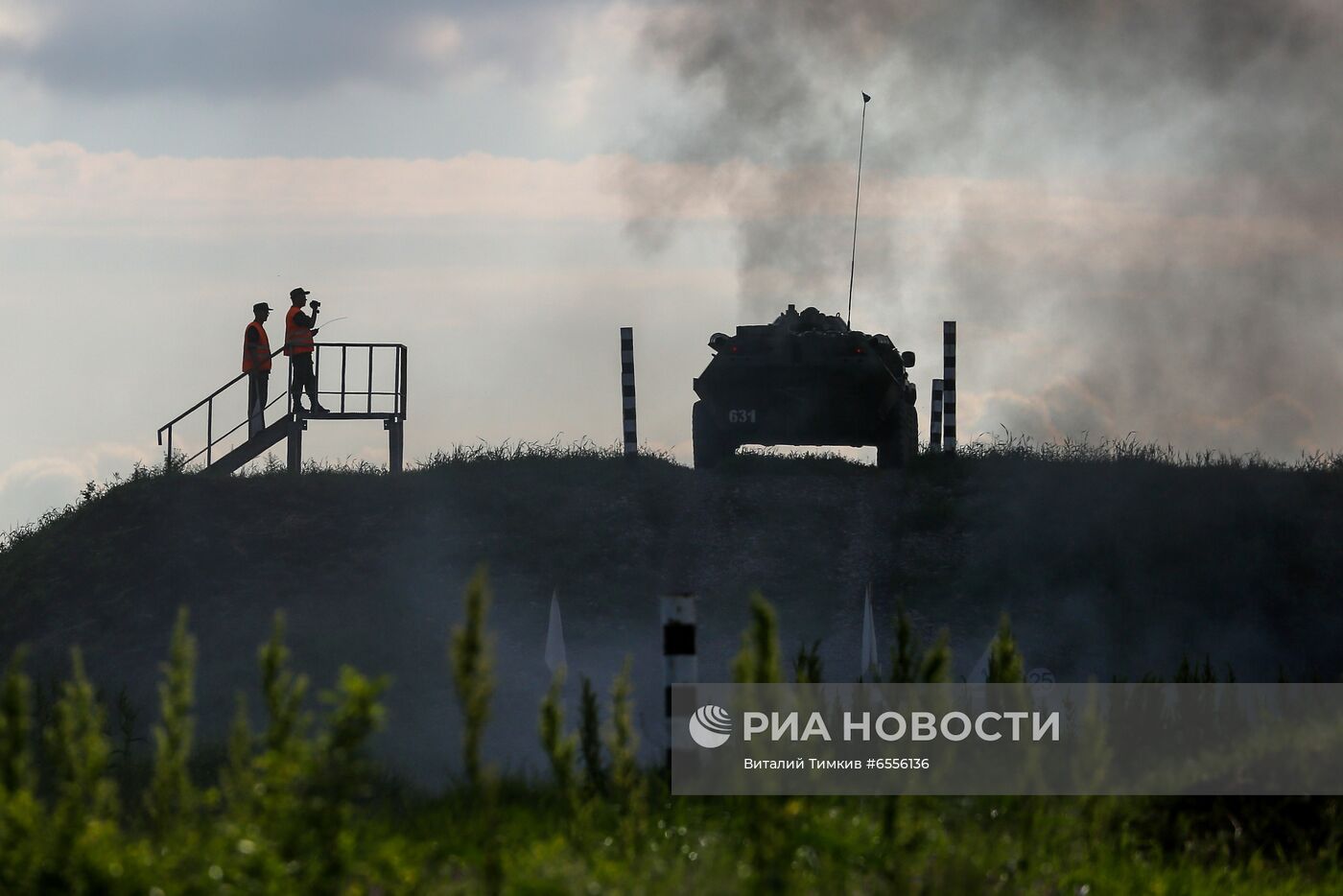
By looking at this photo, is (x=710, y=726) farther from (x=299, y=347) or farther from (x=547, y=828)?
(x=299, y=347)

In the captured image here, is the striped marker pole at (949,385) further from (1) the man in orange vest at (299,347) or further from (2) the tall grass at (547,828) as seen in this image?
(2) the tall grass at (547,828)

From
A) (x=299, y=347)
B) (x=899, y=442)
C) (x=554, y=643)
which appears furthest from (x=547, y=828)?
(x=299, y=347)

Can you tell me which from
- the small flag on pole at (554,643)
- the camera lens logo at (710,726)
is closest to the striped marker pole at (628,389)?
the small flag on pole at (554,643)

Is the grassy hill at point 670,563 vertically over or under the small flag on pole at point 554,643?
over

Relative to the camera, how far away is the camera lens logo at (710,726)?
9.00m

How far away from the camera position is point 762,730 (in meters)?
6.43

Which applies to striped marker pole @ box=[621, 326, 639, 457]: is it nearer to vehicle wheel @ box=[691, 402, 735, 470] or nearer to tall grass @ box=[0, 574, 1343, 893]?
vehicle wheel @ box=[691, 402, 735, 470]

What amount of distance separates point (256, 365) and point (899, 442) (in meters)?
8.70

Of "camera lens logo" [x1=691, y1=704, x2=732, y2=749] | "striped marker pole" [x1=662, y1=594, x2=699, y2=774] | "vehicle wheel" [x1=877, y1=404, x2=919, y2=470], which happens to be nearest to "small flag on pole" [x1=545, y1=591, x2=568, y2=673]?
"camera lens logo" [x1=691, y1=704, x2=732, y2=749]

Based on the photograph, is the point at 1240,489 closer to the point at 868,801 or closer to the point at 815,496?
the point at 815,496

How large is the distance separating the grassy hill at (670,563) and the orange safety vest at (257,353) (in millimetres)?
2151

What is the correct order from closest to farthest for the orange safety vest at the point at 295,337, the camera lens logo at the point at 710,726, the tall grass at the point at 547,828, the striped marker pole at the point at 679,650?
the tall grass at the point at 547,828, the striped marker pole at the point at 679,650, the camera lens logo at the point at 710,726, the orange safety vest at the point at 295,337

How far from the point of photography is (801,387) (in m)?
A: 20.0

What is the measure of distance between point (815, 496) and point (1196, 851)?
40.4 ft
